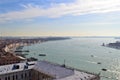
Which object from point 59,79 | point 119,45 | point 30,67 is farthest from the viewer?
point 119,45

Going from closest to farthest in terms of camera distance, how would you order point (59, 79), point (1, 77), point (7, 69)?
point (59, 79), point (1, 77), point (7, 69)

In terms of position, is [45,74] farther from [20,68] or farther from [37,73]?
[20,68]

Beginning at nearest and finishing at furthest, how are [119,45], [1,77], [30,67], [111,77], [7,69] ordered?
[1,77] → [7,69] → [30,67] → [111,77] → [119,45]

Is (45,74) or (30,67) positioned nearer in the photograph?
→ (45,74)

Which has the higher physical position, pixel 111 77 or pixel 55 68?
pixel 55 68

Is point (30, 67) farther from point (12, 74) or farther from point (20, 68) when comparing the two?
point (12, 74)

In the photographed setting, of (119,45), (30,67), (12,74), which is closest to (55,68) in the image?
(30,67)

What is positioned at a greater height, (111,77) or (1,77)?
(1,77)

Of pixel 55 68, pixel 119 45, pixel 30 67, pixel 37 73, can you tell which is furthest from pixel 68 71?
pixel 119 45

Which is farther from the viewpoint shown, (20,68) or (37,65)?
(37,65)
